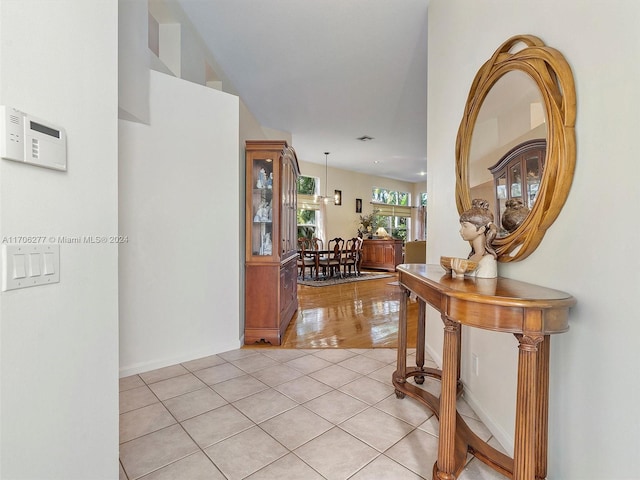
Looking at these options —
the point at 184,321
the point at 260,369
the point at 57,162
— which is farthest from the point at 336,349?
the point at 57,162

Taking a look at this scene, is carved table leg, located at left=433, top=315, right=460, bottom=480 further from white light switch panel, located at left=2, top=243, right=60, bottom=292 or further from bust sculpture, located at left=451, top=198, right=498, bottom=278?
white light switch panel, located at left=2, top=243, right=60, bottom=292

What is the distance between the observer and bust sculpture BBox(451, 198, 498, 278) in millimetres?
A: 1541

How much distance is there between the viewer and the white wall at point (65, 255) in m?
0.83

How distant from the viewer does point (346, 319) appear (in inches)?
167

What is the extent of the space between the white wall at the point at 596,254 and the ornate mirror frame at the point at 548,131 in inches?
1.1

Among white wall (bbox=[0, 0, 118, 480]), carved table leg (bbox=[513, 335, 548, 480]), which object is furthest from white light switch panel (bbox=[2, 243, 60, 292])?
carved table leg (bbox=[513, 335, 548, 480])

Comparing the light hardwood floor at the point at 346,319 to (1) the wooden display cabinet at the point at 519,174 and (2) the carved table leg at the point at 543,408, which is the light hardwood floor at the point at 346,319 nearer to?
(2) the carved table leg at the point at 543,408

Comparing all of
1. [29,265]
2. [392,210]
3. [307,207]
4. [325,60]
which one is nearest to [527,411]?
[29,265]

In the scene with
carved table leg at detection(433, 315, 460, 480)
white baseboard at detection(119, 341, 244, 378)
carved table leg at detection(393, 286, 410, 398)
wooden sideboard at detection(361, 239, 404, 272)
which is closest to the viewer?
Result: carved table leg at detection(433, 315, 460, 480)

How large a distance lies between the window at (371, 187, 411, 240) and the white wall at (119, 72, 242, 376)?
8.32 meters

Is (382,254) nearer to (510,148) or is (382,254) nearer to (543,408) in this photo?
(510,148)

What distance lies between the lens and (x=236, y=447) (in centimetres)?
167

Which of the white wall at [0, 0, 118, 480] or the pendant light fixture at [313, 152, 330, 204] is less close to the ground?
the pendant light fixture at [313, 152, 330, 204]

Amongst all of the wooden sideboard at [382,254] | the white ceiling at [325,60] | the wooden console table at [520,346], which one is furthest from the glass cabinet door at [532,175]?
the wooden sideboard at [382,254]
